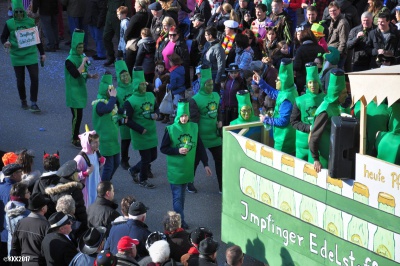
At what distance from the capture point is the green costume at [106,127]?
40.9 ft

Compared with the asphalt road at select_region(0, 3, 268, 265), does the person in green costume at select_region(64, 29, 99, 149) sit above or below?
above

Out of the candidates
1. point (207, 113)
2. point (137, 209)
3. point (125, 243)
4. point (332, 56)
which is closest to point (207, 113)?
point (207, 113)

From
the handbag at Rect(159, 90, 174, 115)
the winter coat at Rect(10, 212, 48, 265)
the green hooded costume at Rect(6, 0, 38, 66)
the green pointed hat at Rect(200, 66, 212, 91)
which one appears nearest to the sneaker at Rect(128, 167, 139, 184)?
the green pointed hat at Rect(200, 66, 212, 91)

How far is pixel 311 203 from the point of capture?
367 inches

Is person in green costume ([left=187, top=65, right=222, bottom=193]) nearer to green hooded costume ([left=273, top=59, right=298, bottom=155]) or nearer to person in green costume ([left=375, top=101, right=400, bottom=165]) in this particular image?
green hooded costume ([left=273, top=59, right=298, bottom=155])

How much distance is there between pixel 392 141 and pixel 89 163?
4.00 metres

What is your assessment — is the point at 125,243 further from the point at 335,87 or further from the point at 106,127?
the point at 106,127

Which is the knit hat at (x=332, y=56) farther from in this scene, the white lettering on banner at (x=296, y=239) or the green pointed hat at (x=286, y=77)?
the white lettering on banner at (x=296, y=239)

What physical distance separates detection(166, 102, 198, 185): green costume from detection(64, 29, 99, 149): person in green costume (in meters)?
2.94

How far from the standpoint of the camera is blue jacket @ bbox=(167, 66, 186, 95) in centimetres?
1443

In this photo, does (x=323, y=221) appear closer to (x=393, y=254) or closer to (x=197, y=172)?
(x=393, y=254)

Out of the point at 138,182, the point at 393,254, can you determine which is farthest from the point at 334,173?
the point at 138,182

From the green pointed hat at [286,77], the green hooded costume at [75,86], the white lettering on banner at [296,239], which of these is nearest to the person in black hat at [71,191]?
the white lettering on banner at [296,239]

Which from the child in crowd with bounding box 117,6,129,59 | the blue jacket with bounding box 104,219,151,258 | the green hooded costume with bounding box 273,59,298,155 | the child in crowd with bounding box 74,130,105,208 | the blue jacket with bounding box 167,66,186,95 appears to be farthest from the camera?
the child in crowd with bounding box 117,6,129,59
